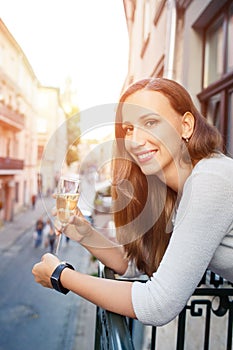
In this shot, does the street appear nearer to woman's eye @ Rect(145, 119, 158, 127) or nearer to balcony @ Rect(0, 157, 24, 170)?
balcony @ Rect(0, 157, 24, 170)

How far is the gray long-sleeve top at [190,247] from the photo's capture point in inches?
17.1

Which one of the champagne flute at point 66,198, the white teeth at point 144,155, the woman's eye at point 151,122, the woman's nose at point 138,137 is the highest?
the woman's eye at point 151,122

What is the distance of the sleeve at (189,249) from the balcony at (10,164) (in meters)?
1.47

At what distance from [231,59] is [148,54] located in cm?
80

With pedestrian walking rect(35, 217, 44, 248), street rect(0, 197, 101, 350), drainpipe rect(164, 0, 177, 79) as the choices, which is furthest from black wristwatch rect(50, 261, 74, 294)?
pedestrian walking rect(35, 217, 44, 248)

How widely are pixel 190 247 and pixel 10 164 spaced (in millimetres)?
1652

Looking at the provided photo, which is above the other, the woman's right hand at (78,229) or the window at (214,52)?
the window at (214,52)

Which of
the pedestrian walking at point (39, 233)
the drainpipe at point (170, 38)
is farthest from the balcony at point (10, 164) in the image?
the pedestrian walking at point (39, 233)

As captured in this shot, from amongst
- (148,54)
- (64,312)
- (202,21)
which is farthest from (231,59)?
(64,312)

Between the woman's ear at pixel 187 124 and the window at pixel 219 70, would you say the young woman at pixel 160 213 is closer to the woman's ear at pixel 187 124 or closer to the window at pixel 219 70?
the woman's ear at pixel 187 124

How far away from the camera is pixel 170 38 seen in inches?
72.7

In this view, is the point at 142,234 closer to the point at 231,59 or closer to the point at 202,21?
the point at 231,59

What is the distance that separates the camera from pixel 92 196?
83cm

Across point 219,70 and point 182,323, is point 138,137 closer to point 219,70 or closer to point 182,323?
point 182,323
